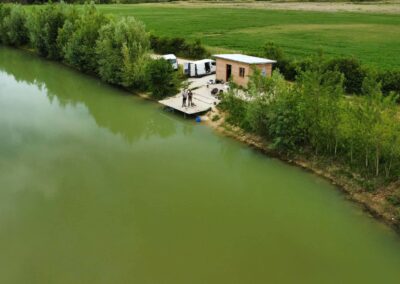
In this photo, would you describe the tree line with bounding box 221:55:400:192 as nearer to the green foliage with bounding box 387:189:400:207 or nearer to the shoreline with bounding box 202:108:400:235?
the shoreline with bounding box 202:108:400:235

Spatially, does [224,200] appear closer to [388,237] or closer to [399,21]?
[388,237]

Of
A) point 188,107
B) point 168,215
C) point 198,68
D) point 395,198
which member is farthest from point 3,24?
point 395,198

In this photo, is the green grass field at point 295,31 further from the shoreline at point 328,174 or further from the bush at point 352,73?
the shoreline at point 328,174

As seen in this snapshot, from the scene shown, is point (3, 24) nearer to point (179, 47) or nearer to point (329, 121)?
point (179, 47)

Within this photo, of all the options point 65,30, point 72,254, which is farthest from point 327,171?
point 65,30

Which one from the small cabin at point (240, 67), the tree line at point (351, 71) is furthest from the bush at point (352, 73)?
the small cabin at point (240, 67)
